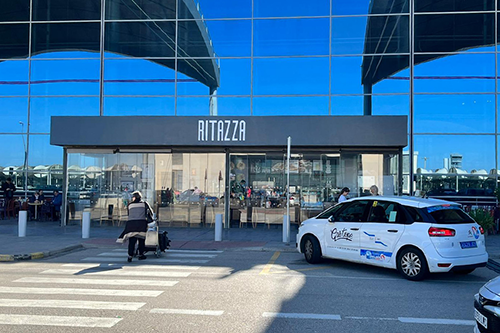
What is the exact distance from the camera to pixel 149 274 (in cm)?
929

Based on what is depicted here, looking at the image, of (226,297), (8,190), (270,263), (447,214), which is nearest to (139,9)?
(8,190)

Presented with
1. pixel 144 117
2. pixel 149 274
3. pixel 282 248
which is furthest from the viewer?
pixel 144 117

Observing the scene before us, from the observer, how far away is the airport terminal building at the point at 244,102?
57.2 ft

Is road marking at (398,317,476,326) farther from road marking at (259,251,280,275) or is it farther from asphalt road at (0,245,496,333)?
road marking at (259,251,280,275)

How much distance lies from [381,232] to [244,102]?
12852mm

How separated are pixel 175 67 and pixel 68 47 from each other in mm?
5738

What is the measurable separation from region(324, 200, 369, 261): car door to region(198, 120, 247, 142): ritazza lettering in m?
7.28

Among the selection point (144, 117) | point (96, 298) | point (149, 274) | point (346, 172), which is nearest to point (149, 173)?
point (144, 117)

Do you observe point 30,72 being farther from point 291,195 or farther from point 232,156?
point 291,195

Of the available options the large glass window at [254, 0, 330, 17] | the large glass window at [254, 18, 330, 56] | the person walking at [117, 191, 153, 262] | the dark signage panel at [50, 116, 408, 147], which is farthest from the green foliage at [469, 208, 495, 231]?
the large glass window at [254, 0, 330, 17]

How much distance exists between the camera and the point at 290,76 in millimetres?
20828

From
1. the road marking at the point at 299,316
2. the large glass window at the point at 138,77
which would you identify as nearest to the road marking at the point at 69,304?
the road marking at the point at 299,316

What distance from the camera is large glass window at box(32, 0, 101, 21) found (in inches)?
889

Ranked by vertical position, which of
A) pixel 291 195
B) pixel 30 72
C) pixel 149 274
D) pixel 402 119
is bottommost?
pixel 149 274
